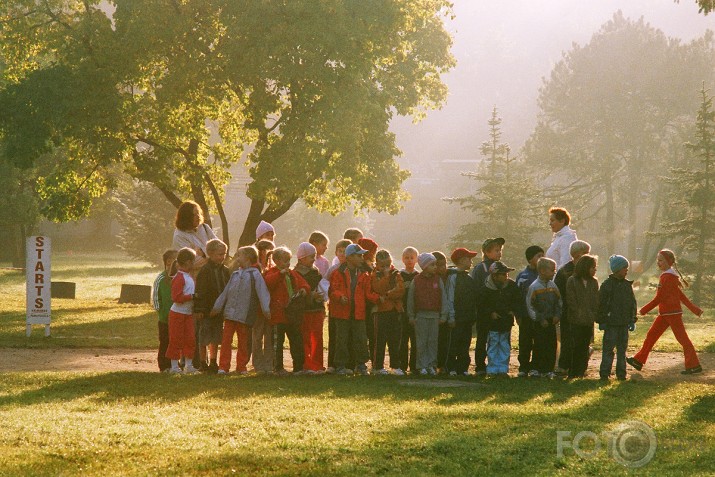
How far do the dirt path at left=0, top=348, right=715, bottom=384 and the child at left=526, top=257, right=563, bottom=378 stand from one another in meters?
0.90

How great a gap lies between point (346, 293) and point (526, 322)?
2.40 m

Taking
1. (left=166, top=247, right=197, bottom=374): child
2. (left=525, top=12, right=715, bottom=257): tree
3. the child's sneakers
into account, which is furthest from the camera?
(left=525, top=12, right=715, bottom=257): tree

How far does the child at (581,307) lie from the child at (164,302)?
5.13m

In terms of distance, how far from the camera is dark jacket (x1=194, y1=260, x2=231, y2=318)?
12555 mm

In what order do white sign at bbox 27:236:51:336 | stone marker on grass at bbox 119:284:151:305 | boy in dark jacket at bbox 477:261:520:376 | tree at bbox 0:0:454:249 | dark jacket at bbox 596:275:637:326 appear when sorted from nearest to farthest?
dark jacket at bbox 596:275:637:326 < boy in dark jacket at bbox 477:261:520:376 < white sign at bbox 27:236:51:336 < tree at bbox 0:0:454:249 < stone marker on grass at bbox 119:284:151:305

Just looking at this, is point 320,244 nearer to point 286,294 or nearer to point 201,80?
point 286,294

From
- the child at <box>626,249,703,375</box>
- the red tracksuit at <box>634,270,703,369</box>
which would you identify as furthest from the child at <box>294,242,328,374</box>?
the red tracksuit at <box>634,270,703,369</box>

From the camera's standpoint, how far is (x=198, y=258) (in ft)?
42.7

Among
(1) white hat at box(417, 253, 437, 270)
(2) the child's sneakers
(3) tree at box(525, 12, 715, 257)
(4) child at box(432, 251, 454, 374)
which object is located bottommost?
A: (2) the child's sneakers

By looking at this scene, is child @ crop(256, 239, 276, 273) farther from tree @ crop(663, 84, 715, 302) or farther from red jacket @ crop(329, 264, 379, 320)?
tree @ crop(663, 84, 715, 302)

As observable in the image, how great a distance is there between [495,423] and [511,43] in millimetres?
159605

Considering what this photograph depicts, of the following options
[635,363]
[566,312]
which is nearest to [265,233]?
[566,312]

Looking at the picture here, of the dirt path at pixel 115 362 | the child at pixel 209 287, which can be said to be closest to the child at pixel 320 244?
the child at pixel 209 287

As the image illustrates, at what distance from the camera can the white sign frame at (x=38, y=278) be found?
17047mm
